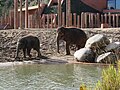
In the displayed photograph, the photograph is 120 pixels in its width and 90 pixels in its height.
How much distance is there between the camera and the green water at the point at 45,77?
11.2 metres

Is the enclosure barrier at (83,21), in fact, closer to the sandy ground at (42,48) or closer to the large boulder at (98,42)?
the sandy ground at (42,48)

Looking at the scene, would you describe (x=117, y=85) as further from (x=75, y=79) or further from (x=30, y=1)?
(x=30, y=1)

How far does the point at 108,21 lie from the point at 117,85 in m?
23.7

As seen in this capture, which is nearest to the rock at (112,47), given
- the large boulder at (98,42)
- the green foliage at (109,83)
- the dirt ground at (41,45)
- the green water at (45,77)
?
the large boulder at (98,42)

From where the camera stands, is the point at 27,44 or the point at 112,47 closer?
the point at 112,47

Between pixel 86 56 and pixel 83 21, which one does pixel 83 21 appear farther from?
pixel 86 56

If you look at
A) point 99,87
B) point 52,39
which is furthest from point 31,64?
point 99,87

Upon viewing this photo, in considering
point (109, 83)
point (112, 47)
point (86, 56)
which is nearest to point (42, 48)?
point (86, 56)

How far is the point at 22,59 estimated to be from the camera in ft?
63.5

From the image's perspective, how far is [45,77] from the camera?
523 inches

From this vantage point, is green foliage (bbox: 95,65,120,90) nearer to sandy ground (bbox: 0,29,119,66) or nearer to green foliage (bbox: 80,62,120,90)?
green foliage (bbox: 80,62,120,90)

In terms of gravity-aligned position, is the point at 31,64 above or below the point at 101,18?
below

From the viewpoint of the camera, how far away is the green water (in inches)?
443

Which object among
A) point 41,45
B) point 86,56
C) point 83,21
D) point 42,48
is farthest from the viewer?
point 83,21
